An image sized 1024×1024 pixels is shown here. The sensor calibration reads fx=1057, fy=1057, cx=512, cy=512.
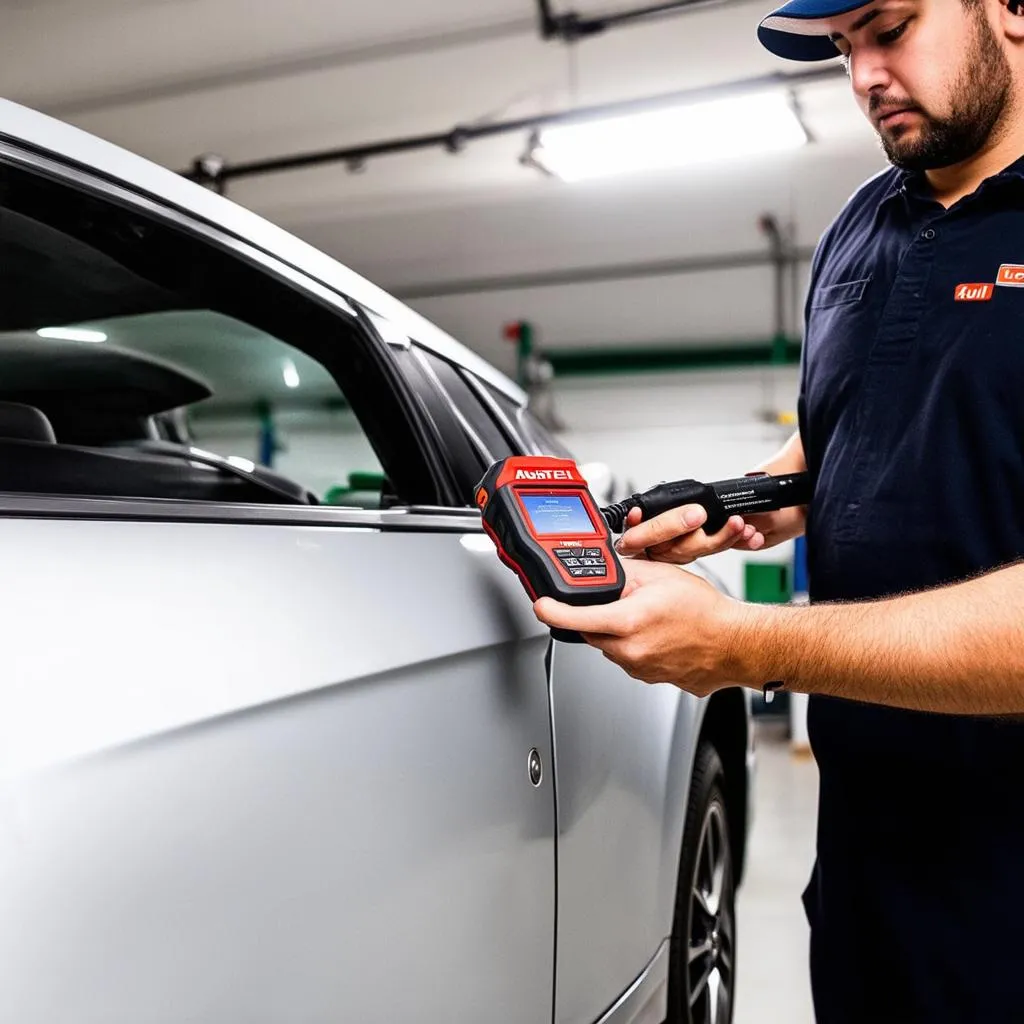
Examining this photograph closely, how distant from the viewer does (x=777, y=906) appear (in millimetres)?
3230

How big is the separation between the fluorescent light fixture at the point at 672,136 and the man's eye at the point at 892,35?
366 cm

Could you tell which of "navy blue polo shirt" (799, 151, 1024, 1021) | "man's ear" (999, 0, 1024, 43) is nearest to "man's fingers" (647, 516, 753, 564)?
"navy blue polo shirt" (799, 151, 1024, 1021)

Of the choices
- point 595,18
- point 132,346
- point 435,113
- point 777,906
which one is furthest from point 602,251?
point 132,346

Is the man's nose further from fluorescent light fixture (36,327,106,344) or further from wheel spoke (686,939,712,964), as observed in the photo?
wheel spoke (686,939,712,964)

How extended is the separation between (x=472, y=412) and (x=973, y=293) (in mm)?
729

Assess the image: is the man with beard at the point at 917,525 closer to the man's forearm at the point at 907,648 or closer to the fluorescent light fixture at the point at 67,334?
the man's forearm at the point at 907,648

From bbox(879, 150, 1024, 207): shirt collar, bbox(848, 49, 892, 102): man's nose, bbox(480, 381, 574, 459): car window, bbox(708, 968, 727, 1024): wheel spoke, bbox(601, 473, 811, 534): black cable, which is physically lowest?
bbox(708, 968, 727, 1024): wheel spoke

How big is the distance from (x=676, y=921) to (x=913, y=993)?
0.60m

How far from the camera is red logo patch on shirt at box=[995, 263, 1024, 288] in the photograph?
1.16 metres

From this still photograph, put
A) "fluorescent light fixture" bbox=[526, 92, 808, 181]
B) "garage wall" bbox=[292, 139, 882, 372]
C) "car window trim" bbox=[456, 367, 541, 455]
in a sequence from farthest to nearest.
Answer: "garage wall" bbox=[292, 139, 882, 372]
"fluorescent light fixture" bbox=[526, 92, 808, 181]
"car window trim" bbox=[456, 367, 541, 455]

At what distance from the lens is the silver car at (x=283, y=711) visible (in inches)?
26.0

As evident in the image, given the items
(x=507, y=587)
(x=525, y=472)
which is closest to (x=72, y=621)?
(x=525, y=472)

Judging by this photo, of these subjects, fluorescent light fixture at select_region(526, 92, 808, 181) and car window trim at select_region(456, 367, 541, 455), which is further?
fluorescent light fixture at select_region(526, 92, 808, 181)

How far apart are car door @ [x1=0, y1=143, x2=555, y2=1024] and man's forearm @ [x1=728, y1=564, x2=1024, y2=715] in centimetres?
29
